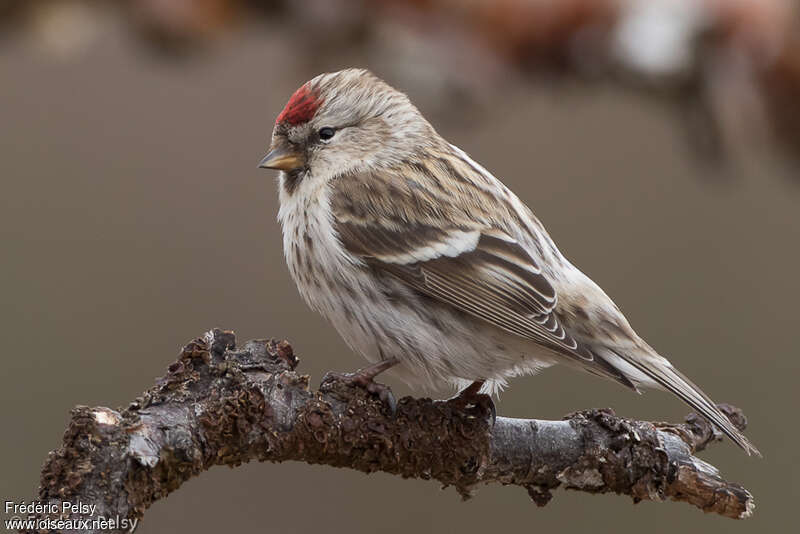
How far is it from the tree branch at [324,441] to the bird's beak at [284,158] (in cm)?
72

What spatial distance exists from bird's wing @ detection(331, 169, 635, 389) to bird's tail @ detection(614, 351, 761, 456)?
3.1 inches

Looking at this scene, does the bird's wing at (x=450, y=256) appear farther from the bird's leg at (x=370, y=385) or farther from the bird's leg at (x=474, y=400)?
the bird's leg at (x=370, y=385)

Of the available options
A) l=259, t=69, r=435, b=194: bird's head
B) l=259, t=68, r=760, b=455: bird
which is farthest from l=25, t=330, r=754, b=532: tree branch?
l=259, t=69, r=435, b=194: bird's head

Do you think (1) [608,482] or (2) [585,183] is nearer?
(1) [608,482]

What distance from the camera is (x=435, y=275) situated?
2605 millimetres

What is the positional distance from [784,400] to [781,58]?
6.36 feet

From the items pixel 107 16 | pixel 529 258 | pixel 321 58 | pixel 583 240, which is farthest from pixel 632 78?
pixel 583 240

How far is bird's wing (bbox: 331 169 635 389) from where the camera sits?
2.55 m

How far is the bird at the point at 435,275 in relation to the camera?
2562 mm

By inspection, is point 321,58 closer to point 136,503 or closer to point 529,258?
point 529,258

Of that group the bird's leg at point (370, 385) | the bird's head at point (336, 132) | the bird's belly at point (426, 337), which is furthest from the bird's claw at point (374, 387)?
the bird's head at point (336, 132)

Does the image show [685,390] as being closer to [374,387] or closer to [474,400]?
[474,400]

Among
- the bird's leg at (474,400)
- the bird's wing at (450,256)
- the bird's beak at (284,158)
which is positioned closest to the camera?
the bird's leg at (474,400)

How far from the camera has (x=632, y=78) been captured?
2965 millimetres
